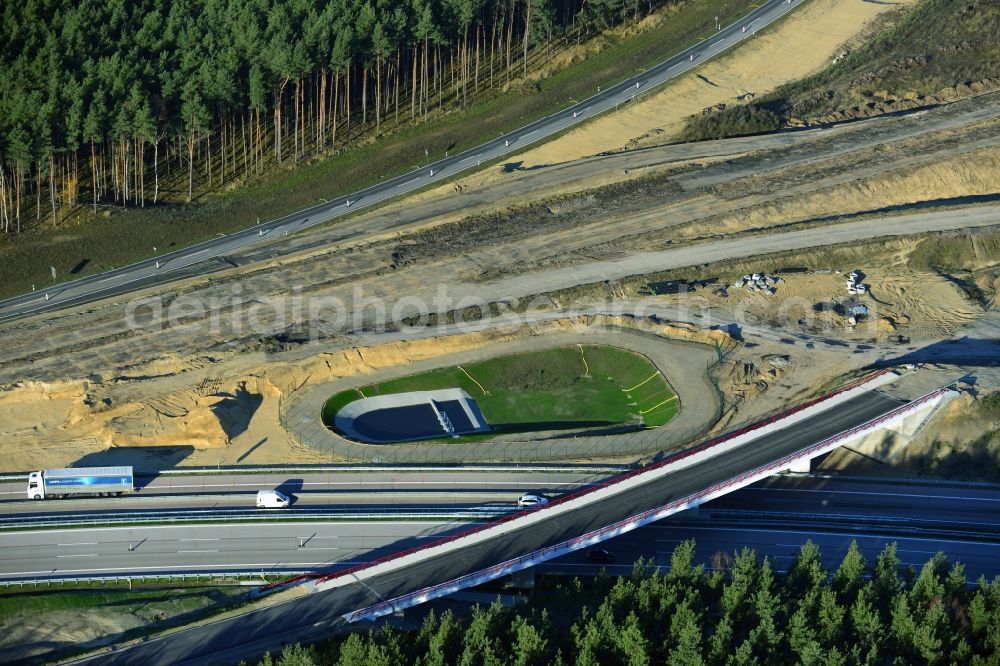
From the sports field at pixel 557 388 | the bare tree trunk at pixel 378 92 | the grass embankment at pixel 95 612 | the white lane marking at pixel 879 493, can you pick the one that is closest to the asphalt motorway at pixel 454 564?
the grass embankment at pixel 95 612

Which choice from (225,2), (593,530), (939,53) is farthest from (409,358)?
(939,53)

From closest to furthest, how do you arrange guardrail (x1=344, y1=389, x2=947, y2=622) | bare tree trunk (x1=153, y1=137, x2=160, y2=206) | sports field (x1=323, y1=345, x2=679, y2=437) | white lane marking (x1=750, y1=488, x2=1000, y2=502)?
guardrail (x1=344, y1=389, x2=947, y2=622) → white lane marking (x1=750, y1=488, x2=1000, y2=502) → sports field (x1=323, y1=345, x2=679, y2=437) → bare tree trunk (x1=153, y1=137, x2=160, y2=206)

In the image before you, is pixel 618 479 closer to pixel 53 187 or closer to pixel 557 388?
pixel 557 388

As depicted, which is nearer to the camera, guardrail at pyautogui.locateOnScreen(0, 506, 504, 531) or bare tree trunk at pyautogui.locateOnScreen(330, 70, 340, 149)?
guardrail at pyautogui.locateOnScreen(0, 506, 504, 531)

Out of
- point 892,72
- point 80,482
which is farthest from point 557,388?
point 892,72

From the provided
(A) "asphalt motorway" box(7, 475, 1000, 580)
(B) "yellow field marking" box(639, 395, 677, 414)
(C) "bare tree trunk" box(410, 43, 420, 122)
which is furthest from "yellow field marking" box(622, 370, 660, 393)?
(C) "bare tree trunk" box(410, 43, 420, 122)

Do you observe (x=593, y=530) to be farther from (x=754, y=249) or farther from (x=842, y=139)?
(x=842, y=139)

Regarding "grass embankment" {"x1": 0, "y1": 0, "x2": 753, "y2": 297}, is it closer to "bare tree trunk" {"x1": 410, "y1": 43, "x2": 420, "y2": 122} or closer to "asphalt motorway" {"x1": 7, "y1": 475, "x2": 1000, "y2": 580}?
"bare tree trunk" {"x1": 410, "y1": 43, "x2": 420, "y2": 122}

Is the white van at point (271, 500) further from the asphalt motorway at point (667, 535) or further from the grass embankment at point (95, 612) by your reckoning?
the grass embankment at point (95, 612)
